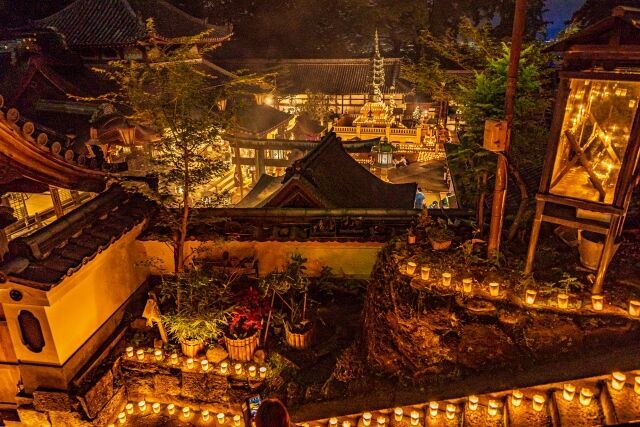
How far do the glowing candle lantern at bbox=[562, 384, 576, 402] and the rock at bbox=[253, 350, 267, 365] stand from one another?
549 centimetres

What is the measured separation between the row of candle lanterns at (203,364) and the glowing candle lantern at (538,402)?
499 cm

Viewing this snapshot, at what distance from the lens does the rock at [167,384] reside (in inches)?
382

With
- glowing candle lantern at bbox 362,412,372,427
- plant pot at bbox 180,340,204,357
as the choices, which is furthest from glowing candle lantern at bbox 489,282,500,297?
plant pot at bbox 180,340,204,357

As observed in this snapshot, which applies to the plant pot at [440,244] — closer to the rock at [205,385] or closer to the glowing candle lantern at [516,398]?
the glowing candle lantern at [516,398]

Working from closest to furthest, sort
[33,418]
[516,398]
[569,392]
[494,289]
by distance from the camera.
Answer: [569,392] < [516,398] < [494,289] < [33,418]

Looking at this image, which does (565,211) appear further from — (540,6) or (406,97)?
(540,6)

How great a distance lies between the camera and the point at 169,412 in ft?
32.0

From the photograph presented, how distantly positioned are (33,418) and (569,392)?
9550 mm

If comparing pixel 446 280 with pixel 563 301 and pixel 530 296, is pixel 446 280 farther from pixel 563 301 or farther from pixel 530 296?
pixel 563 301

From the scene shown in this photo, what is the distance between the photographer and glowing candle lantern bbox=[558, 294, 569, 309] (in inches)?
302

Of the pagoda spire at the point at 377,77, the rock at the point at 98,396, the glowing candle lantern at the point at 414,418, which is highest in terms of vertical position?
the pagoda spire at the point at 377,77

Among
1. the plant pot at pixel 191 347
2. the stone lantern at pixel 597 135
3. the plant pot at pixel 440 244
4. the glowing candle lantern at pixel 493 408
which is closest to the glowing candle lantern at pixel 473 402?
the glowing candle lantern at pixel 493 408

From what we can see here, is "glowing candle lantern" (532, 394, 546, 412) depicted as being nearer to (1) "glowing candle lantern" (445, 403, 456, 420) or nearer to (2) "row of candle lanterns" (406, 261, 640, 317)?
(1) "glowing candle lantern" (445, 403, 456, 420)

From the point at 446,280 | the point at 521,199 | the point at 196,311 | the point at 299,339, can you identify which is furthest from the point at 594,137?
the point at 196,311
